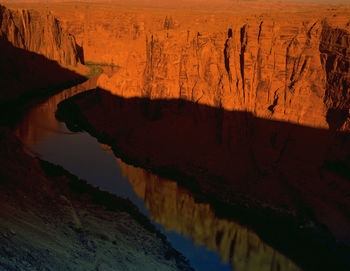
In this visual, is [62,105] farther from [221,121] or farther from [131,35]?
[131,35]

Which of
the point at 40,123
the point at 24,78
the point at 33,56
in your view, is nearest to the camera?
the point at 40,123

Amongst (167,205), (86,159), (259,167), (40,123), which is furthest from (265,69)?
(40,123)

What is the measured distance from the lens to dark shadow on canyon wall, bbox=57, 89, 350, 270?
16.1 m

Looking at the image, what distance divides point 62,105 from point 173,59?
55.4 ft

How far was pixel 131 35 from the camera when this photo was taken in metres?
65.8

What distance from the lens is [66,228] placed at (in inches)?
552

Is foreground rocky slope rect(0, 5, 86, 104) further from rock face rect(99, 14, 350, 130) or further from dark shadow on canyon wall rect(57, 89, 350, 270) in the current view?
rock face rect(99, 14, 350, 130)

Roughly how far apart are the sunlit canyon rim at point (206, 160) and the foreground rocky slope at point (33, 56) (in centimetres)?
1118

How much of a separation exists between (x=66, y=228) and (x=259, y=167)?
1173 centimetres

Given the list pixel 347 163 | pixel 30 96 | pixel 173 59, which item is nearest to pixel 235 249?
pixel 347 163

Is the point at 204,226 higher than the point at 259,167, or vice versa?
the point at 259,167

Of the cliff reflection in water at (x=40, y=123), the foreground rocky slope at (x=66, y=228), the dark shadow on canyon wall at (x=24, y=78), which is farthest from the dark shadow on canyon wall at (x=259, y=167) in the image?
the dark shadow on canyon wall at (x=24, y=78)

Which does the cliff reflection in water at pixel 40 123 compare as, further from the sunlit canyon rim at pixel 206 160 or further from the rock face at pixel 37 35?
the rock face at pixel 37 35

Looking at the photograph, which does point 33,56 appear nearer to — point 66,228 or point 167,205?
point 167,205
